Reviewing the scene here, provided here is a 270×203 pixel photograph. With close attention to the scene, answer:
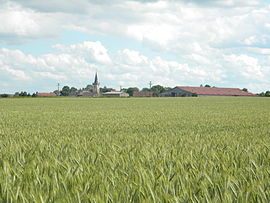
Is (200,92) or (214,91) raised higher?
(214,91)

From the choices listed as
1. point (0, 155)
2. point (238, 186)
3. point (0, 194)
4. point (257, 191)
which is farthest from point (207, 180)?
point (0, 155)

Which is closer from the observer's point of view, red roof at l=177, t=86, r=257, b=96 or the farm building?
the farm building

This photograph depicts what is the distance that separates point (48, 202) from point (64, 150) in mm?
2573

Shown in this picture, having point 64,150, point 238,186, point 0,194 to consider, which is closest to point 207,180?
point 238,186

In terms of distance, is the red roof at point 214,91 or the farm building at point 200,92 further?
the red roof at point 214,91

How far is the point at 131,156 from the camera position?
13.7ft

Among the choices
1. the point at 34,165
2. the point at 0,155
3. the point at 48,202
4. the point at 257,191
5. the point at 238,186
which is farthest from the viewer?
the point at 0,155

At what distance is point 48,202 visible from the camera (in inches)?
91.5

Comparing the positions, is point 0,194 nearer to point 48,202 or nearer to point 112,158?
point 48,202

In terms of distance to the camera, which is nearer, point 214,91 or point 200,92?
point 200,92

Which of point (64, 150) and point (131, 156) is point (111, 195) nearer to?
point (131, 156)

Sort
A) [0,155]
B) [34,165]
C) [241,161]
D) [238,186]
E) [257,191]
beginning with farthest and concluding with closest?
[0,155], [241,161], [34,165], [238,186], [257,191]

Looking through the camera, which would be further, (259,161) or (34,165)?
Result: (259,161)

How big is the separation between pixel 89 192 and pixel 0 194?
685 mm
